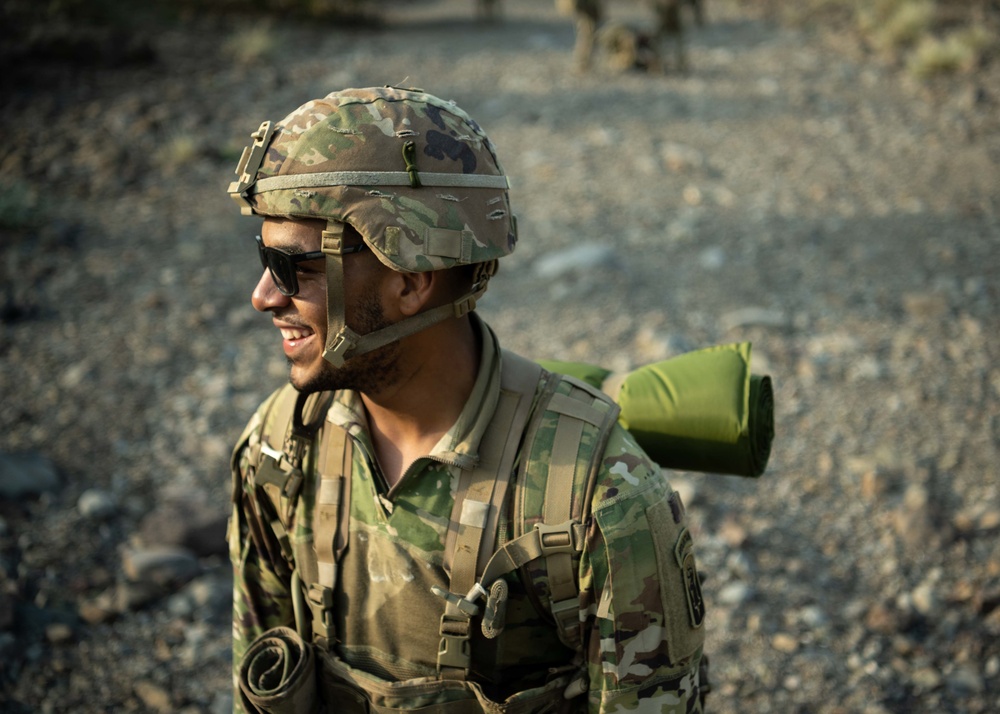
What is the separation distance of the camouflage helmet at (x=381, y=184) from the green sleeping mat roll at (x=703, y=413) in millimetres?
689

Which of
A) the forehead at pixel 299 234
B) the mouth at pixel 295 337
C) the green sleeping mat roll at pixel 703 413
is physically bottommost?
the green sleeping mat roll at pixel 703 413

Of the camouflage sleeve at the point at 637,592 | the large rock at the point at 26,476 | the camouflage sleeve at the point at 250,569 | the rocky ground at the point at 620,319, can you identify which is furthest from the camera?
the large rock at the point at 26,476

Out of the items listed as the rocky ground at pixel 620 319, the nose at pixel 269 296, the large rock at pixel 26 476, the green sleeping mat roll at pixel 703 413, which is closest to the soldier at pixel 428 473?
the nose at pixel 269 296

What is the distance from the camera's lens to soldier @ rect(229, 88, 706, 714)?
2.03 metres

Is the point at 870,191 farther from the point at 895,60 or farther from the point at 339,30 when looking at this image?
the point at 339,30

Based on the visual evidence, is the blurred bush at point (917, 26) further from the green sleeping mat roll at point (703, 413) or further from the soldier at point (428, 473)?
the soldier at point (428, 473)

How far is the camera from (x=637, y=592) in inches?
78.5

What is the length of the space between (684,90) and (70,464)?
7794mm

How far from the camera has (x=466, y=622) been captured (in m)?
2.09

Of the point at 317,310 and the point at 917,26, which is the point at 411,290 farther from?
the point at 917,26

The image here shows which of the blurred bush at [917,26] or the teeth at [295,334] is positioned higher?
the blurred bush at [917,26]

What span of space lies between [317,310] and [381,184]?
1.13 feet

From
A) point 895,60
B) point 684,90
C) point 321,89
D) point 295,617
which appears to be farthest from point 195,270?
point 895,60

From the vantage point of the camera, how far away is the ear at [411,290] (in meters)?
2.15
